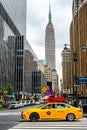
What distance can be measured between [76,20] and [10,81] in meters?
38.1

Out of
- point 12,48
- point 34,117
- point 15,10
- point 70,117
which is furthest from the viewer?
point 15,10

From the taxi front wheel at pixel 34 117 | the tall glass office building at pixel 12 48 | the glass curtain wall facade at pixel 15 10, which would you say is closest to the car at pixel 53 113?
the taxi front wheel at pixel 34 117

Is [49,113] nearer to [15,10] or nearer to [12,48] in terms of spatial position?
[12,48]

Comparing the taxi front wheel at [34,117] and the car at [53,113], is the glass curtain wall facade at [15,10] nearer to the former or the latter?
the car at [53,113]

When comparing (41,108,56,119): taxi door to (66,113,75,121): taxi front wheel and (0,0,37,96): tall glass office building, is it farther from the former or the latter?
(0,0,37,96): tall glass office building

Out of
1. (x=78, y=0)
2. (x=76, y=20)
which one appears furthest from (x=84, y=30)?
(x=78, y=0)

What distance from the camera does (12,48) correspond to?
114750 mm

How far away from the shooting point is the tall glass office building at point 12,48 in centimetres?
9629

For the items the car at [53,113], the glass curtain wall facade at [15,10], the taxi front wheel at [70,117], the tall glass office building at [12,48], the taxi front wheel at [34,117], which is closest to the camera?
the taxi front wheel at [34,117]

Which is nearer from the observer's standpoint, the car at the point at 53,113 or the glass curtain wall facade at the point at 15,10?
the car at the point at 53,113

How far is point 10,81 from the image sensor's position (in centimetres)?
10731

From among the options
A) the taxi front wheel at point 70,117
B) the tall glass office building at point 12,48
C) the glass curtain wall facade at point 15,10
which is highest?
the glass curtain wall facade at point 15,10

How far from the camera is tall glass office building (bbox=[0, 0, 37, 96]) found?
316 feet

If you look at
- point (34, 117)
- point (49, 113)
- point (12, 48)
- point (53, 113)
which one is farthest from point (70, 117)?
point (12, 48)
